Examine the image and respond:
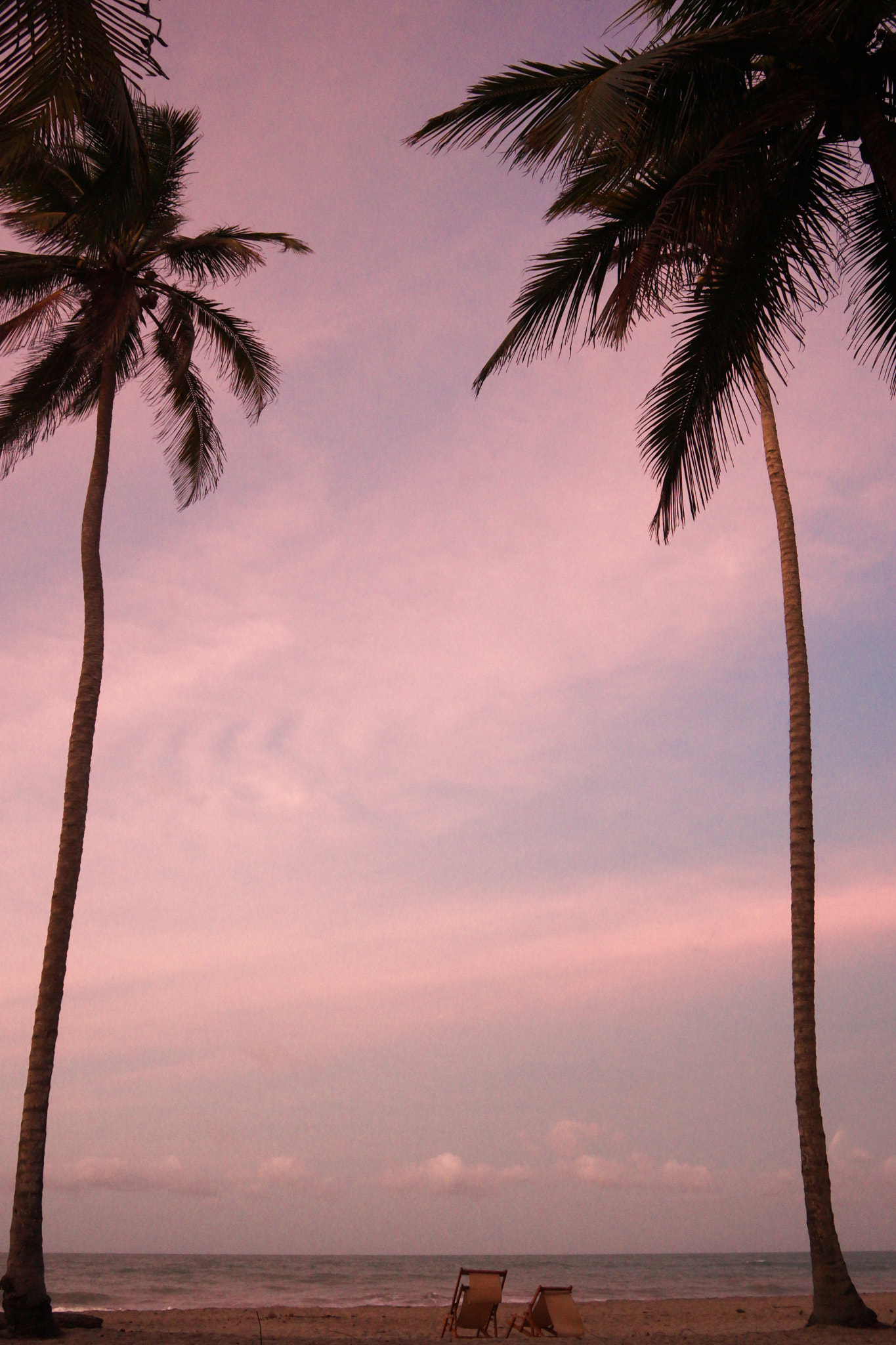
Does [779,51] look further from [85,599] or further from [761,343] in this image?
[85,599]

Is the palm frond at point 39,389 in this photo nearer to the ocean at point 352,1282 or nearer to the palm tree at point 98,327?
the palm tree at point 98,327

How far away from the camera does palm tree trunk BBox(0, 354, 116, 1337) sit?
941 centimetres

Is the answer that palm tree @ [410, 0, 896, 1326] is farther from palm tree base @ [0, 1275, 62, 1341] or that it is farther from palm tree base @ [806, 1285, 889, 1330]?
palm tree base @ [0, 1275, 62, 1341]

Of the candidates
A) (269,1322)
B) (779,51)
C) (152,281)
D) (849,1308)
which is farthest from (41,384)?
(269,1322)

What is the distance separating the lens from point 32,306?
13414 millimetres

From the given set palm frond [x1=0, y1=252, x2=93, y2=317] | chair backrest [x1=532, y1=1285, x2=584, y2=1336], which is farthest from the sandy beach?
palm frond [x1=0, y1=252, x2=93, y2=317]

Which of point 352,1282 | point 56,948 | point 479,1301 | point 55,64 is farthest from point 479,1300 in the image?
point 352,1282

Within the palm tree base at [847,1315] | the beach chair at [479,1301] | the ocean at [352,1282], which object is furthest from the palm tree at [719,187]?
the ocean at [352,1282]

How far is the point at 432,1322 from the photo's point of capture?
1864 cm

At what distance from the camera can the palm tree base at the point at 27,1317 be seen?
9156 mm

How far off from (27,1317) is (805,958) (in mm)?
7778

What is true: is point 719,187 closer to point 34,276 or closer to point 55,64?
point 55,64

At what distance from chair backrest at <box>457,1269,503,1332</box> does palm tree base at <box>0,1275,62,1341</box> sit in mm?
4307

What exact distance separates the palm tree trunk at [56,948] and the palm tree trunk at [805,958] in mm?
6859
